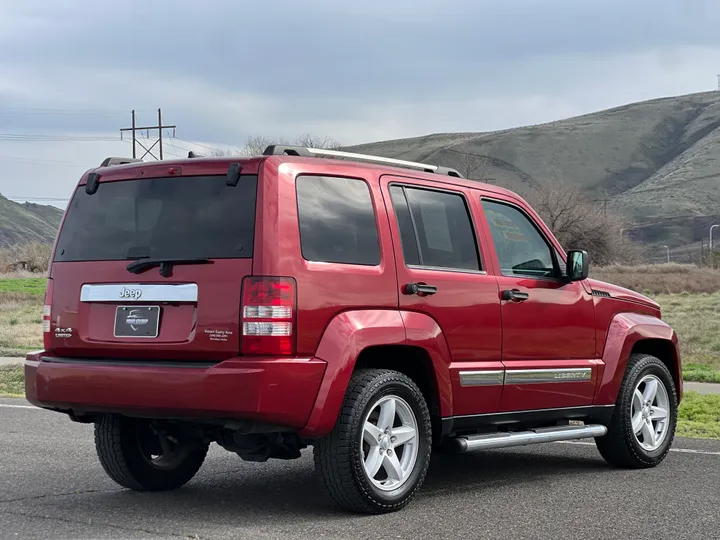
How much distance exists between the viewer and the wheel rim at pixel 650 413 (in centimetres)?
862

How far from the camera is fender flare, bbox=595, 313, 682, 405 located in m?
8.30

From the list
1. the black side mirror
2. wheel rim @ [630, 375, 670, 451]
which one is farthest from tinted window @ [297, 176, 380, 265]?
wheel rim @ [630, 375, 670, 451]

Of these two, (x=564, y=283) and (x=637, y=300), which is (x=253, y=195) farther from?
(x=637, y=300)

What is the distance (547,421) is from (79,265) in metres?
3.47

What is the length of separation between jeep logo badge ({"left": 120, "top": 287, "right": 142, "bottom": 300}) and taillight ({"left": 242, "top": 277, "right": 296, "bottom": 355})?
71 cm

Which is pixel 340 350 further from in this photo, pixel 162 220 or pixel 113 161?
pixel 113 161

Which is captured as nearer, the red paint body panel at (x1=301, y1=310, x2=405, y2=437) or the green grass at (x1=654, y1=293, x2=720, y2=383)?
the red paint body panel at (x1=301, y1=310, x2=405, y2=437)

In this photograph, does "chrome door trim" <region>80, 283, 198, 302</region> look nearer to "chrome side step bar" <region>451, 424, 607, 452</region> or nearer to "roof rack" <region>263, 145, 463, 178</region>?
"roof rack" <region>263, 145, 463, 178</region>

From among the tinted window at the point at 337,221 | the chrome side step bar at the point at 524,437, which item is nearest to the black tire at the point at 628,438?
the chrome side step bar at the point at 524,437

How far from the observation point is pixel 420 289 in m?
6.77

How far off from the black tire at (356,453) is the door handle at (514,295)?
1215mm

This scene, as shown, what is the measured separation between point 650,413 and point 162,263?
4327 millimetres

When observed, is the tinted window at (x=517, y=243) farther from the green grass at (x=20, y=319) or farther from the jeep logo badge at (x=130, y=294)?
the green grass at (x=20, y=319)

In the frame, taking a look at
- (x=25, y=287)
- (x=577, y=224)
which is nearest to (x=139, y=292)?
(x=25, y=287)
